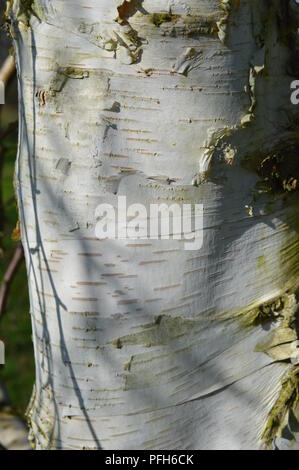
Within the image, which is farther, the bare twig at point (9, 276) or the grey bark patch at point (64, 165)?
the bare twig at point (9, 276)

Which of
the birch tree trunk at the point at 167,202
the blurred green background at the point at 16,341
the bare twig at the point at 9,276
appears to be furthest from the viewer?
the blurred green background at the point at 16,341

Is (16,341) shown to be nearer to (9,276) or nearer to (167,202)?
(9,276)

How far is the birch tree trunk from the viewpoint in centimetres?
94

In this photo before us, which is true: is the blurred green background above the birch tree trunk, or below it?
below

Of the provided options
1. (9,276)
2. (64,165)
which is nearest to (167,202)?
(64,165)

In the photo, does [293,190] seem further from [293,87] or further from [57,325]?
[57,325]

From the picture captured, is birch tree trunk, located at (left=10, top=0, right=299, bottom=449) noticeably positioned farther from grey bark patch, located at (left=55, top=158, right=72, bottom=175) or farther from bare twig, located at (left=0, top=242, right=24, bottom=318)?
bare twig, located at (left=0, top=242, right=24, bottom=318)

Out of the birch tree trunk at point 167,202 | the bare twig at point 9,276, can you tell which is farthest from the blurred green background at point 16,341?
the birch tree trunk at point 167,202

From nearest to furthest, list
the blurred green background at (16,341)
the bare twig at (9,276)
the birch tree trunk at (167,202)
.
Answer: the birch tree trunk at (167,202), the bare twig at (9,276), the blurred green background at (16,341)

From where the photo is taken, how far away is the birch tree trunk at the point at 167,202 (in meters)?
0.94

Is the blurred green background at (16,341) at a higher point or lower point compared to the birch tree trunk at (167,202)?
lower

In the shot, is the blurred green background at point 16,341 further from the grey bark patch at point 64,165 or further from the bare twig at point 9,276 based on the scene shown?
the grey bark patch at point 64,165

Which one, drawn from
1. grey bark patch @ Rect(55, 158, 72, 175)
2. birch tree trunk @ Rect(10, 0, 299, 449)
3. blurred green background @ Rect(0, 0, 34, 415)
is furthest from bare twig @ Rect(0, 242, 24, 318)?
blurred green background @ Rect(0, 0, 34, 415)
